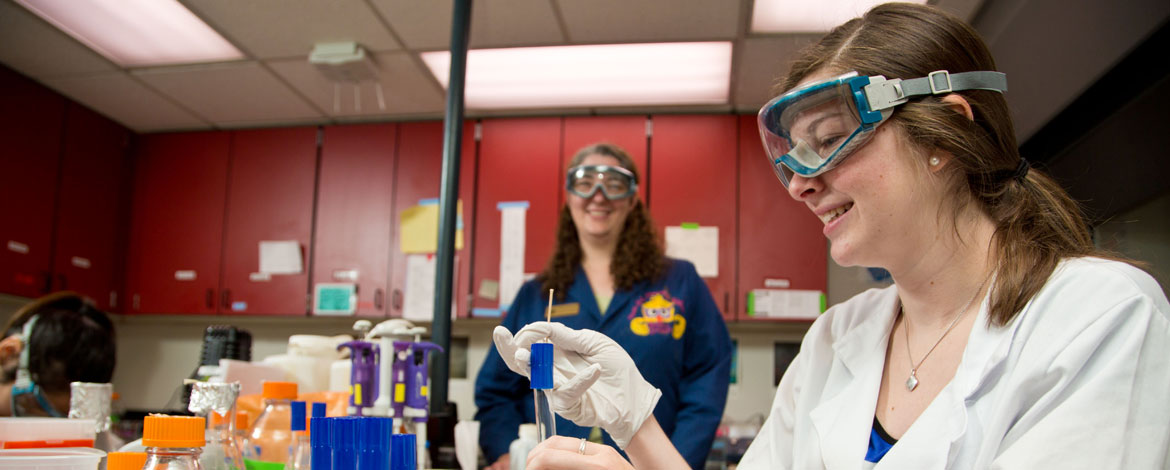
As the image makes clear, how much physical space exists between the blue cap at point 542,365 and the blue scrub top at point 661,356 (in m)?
0.95

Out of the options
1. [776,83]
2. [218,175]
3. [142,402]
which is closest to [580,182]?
[776,83]

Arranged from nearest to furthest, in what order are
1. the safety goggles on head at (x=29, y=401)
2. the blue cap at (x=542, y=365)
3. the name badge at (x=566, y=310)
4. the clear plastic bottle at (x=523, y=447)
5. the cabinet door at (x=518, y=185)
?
the blue cap at (x=542, y=365) → the clear plastic bottle at (x=523, y=447) → the safety goggles on head at (x=29, y=401) → the name badge at (x=566, y=310) → the cabinet door at (x=518, y=185)

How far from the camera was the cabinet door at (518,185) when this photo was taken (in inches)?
142

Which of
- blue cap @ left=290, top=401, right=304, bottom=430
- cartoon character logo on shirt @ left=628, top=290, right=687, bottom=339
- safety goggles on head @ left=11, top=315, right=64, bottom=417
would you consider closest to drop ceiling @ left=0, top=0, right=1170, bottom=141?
cartoon character logo on shirt @ left=628, top=290, right=687, bottom=339

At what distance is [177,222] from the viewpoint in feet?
13.1

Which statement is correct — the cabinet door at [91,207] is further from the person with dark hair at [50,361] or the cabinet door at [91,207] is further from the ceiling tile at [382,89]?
the person with dark hair at [50,361]

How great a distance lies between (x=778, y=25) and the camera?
281 cm

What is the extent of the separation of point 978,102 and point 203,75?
3273mm

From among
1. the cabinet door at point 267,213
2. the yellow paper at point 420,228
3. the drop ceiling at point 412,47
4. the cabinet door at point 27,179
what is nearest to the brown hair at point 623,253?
the drop ceiling at point 412,47

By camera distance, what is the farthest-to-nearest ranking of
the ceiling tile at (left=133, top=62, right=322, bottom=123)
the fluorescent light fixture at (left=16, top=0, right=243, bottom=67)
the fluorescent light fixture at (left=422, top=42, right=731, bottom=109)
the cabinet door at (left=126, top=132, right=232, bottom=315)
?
1. the cabinet door at (left=126, top=132, right=232, bottom=315)
2. the ceiling tile at (left=133, top=62, right=322, bottom=123)
3. the fluorescent light fixture at (left=422, top=42, right=731, bottom=109)
4. the fluorescent light fixture at (left=16, top=0, right=243, bottom=67)

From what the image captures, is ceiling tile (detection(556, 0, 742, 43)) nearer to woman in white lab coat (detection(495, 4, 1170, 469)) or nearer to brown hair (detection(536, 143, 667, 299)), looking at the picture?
brown hair (detection(536, 143, 667, 299))

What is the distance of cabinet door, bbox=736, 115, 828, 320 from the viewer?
346cm

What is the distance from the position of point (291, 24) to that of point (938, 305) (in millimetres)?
2553

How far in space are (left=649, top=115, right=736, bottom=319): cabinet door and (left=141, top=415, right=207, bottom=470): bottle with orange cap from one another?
284 centimetres
